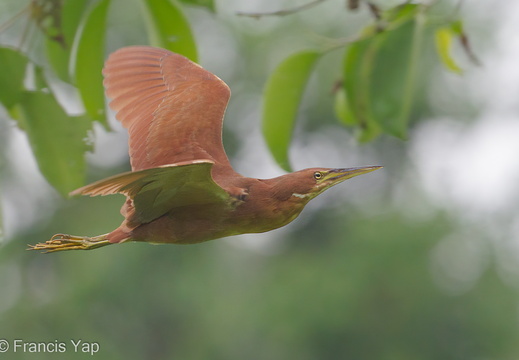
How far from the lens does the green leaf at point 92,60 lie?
2029mm

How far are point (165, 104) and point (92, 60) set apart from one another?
0.19 metres

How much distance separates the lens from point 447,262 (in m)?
15.8

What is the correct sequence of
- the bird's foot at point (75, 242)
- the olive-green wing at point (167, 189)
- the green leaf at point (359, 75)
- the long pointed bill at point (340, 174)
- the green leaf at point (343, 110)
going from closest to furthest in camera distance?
the olive-green wing at point (167, 189) < the long pointed bill at point (340, 174) < the bird's foot at point (75, 242) < the green leaf at point (359, 75) < the green leaf at point (343, 110)

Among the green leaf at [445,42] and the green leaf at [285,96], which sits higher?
the green leaf at [445,42]

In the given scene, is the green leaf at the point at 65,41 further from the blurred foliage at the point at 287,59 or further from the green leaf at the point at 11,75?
the green leaf at the point at 11,75

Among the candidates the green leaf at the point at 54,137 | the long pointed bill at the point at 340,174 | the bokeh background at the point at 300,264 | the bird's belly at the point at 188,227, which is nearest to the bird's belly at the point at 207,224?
the bird's belly at the point at 188,227

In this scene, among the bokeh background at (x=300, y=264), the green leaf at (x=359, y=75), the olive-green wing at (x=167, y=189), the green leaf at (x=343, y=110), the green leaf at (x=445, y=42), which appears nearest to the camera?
the olive-green wing at (x=167, y=189)

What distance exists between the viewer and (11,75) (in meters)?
1.92

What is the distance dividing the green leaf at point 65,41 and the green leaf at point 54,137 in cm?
16

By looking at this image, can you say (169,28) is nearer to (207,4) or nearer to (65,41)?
(207,4)

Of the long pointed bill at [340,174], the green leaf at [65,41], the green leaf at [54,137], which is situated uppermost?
the green leaf at [65,41]

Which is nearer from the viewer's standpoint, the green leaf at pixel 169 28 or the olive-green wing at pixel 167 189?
the olive-green wing at pixel 167 189

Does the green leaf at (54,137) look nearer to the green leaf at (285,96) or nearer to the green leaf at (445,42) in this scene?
the green leaf at (285,96)

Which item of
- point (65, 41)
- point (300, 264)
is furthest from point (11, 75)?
point (300, 264)
